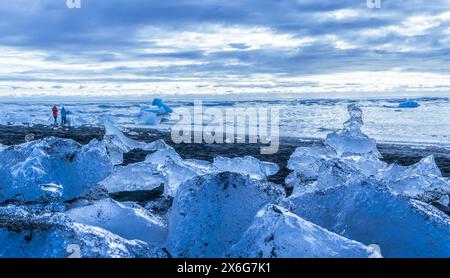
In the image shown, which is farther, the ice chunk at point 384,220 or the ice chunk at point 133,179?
the ice chunk at point 133,179

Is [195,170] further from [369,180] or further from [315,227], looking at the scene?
[315,227]

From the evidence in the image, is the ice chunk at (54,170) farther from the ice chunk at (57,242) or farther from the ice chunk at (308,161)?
the ice chunk at (308,161)

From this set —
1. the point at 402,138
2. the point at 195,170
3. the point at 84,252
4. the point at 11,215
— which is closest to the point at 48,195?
the point at 11,215

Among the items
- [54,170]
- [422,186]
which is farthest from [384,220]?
[54,170]

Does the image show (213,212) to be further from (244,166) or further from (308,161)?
(308,161)

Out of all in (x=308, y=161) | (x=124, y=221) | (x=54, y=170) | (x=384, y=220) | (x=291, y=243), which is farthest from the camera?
(x=308, y=161)

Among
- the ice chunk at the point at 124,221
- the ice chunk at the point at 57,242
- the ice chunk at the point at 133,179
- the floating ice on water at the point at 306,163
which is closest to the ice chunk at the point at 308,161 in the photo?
the floating ice on water at the point at 306,163
